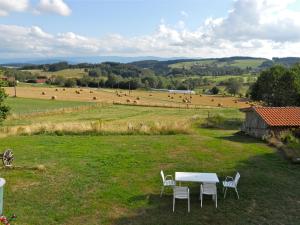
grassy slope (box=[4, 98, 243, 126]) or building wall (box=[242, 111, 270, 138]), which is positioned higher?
building wall (box=[242, 111, 270, 138])

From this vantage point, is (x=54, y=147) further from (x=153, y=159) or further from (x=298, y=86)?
(x=298, y=86)

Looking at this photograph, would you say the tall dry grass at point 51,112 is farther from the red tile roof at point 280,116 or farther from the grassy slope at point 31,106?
the red tile roof at point 280,116

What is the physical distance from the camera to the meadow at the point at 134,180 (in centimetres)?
1185

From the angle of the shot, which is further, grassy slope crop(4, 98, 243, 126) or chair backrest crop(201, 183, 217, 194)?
grassy slope crop(4, 98, 243, 126)

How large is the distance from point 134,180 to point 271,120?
15654mm

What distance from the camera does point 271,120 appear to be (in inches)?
1091

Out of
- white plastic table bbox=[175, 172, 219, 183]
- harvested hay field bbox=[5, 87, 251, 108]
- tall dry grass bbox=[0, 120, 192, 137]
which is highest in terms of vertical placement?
white plastic table bbox=[175, 172, 219, 183]

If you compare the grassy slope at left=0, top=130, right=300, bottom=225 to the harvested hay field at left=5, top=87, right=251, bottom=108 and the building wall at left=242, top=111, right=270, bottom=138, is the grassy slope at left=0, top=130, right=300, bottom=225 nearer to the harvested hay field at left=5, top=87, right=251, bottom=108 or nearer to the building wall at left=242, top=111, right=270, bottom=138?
the building wall at left=242, top=111, right=270, bottom=138

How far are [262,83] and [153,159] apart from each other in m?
33.3

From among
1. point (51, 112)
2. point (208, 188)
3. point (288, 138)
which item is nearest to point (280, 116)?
point (288, 138)

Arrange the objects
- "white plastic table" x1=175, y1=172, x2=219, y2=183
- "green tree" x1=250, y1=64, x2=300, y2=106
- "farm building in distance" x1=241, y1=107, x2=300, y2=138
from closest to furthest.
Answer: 1. "white plastic table" x1=175, y1=172, x2=219, y2=183
2. "farm building in distance" x1=241, y1=107, x2=300, y2=138
3. "green tree" x1=250, y1=64, x2=300, y2=106

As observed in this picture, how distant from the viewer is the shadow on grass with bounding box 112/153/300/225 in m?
11.5

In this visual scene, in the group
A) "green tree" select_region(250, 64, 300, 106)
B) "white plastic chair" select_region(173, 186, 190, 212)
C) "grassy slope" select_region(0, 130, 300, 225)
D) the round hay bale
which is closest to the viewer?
"grassy slope" select_region(0, 130, 300, 225)

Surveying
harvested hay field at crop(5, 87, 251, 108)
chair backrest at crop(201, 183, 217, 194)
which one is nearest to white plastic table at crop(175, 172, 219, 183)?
chair backrest at crop(201, 183, 217, 194)
